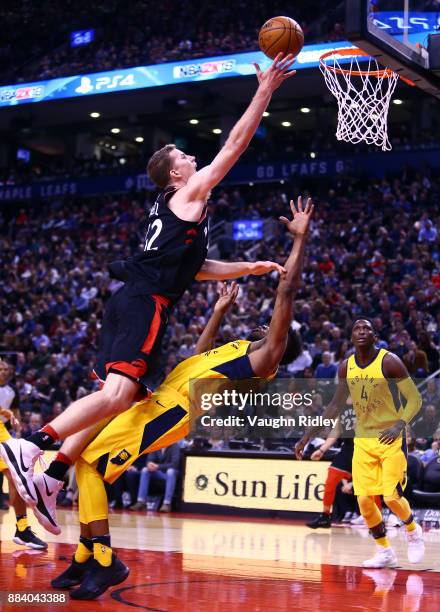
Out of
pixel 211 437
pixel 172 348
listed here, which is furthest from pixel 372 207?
pixel 211 437

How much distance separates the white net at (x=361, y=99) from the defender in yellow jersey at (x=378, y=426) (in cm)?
305

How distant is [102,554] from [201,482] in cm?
736

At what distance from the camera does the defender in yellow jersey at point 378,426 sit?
708 centimetres

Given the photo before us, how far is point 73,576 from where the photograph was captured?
4.99 metres

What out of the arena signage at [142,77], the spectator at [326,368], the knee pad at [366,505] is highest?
the arena signage at [142,77]

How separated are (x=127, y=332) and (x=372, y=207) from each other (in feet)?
54.4

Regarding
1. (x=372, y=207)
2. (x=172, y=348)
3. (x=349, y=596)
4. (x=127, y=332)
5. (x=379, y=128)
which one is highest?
(x=372, y=207)

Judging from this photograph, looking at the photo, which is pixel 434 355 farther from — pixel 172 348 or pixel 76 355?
pixel 76 355

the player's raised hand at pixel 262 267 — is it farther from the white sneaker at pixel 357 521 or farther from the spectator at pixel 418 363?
the spectator at pixel 418 363

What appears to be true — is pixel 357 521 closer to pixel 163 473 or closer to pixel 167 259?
pixel 163 473

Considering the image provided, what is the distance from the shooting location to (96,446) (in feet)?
16.0

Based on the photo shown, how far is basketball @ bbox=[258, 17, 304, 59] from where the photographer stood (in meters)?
5.62

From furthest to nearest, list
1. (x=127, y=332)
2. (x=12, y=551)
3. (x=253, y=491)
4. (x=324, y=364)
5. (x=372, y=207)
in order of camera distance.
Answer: (x=372, y=207), (x=324, y=364), (x=253, y=491), (x=12, y=551), (x=127, y=332)

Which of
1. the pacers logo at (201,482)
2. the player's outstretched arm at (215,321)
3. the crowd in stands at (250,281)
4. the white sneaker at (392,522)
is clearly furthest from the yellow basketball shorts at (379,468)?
the crowd in stands at (250,281)
